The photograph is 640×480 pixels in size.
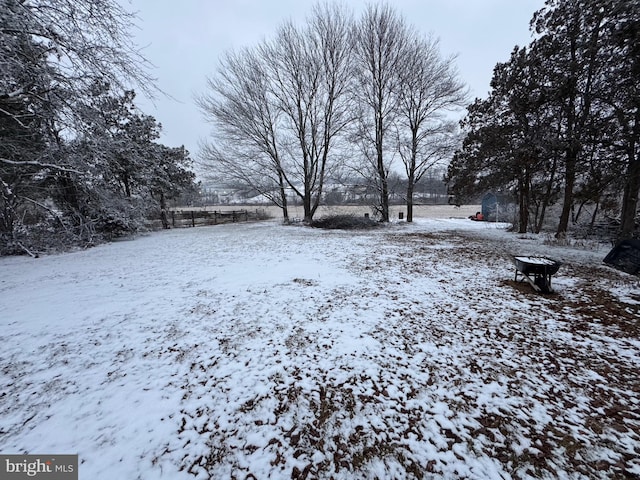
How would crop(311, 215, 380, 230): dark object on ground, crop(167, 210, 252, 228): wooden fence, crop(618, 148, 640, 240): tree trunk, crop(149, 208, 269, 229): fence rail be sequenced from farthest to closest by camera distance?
1. crop(167, 210, 252, 228): wooden fence
2. crop(149, 208, 269, 229): fence rail
3. crop(311, 215, 380, 230): dark object on ground
4. crop(618, 148, 640, 240): tree trunk

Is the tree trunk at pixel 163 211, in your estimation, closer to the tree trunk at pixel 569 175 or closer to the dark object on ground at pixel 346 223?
the dark object on ground at pixel 346 223

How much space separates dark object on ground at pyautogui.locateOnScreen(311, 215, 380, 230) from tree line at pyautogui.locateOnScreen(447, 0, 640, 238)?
6.15 meters

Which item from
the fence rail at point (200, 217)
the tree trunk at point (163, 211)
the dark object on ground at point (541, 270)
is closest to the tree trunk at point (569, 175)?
the dark object on ground at point (541, 270)

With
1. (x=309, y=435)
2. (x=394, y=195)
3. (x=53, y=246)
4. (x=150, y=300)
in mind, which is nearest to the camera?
(x=309, y=435)

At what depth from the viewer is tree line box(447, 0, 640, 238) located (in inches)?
236

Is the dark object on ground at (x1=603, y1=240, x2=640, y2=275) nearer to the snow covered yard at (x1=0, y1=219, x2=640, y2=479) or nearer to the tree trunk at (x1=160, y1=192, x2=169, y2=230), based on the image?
the snow covered yard at (x1=0, y1=219, x2=640, y2=479)

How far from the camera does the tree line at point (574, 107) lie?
5996 millimetres

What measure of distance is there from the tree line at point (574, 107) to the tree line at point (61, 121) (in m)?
10.5

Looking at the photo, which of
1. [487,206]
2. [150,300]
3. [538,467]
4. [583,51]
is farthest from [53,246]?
[487,206]

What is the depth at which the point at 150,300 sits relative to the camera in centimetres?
399

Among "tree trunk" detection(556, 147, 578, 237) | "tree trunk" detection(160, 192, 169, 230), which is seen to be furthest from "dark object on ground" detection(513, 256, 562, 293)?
"tree trunk" detection(160, 192, 169, 230)

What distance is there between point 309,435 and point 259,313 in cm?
208

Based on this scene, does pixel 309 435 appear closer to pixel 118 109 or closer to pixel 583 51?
pixel 118 109

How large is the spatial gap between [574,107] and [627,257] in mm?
5950
